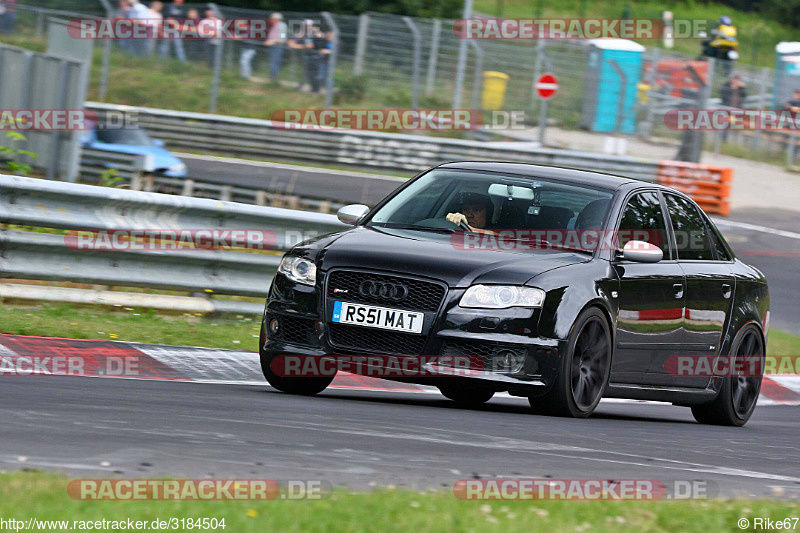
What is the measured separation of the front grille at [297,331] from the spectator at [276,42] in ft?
69.1

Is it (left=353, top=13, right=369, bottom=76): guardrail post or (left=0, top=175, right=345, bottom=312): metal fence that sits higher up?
(left=353, top=13, right=369, bottom=76): guardrail post

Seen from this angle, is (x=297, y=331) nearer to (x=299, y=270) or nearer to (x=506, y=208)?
(x=299, y=270)

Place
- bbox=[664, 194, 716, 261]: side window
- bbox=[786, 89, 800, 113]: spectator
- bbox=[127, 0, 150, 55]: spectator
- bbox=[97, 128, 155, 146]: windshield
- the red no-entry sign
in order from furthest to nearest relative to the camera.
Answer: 1. bbox=[786, 89, 800, 113]: spectator
2. the red no-entry sign
3. bbox=[127, 0, 150, 55]: spectator
4. bbox=[97, 128, 155, 146]: windshield
5. bbox=[664, 194, 716, 261]: side window

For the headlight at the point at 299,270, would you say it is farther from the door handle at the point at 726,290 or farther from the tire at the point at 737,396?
the tire at the point at 737,396

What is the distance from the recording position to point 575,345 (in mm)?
7816

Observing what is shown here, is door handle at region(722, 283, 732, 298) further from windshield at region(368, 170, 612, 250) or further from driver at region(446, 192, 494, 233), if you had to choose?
driver at region(446, 192, 494, 233)

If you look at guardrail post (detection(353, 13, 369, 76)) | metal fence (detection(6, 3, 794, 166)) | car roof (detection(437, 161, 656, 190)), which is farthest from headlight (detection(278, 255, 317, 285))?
guardrail post (detection(353, 13, 369, 76))

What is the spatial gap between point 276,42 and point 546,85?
19.0 ft

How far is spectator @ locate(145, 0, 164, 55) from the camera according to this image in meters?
28.6

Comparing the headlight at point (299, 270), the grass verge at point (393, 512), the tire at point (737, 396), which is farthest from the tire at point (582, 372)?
the grass verge at point (393, 512)

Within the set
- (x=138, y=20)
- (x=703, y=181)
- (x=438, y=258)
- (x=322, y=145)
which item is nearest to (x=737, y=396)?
(x=438, y=258)

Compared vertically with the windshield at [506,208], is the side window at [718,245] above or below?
below

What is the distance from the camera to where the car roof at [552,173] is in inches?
349

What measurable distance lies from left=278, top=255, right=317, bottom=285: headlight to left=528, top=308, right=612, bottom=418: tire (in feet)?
4.81
